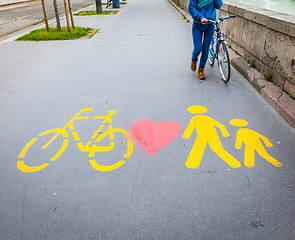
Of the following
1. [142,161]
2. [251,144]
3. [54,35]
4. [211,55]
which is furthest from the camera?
[54,35]

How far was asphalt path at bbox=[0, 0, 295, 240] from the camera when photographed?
2.46m

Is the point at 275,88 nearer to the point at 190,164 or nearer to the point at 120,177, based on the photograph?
the point at 190,164

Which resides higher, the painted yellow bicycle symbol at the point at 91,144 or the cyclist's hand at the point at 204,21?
the cyclist's hand at the point at 204,21

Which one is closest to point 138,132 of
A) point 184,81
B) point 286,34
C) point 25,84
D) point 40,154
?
point 40,154

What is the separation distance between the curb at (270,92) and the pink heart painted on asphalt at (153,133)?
1.69 metres

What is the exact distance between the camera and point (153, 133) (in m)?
3.91

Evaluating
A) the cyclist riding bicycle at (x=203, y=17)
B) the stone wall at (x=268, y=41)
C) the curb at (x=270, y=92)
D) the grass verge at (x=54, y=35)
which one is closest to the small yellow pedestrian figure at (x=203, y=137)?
the curb at (x=270, y=92)

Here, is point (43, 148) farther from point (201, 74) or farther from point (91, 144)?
point (201, 74)

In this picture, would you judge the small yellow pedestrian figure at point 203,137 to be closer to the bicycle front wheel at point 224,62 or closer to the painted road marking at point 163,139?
the painted road marking at point 163,139

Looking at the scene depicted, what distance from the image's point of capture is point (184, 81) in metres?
5.94

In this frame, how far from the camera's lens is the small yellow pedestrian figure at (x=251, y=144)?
325cm

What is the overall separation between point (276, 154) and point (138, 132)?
1.86 metres

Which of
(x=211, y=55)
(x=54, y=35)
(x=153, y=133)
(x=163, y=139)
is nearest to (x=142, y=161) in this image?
(x=163, y=139)

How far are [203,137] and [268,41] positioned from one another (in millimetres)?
2830
